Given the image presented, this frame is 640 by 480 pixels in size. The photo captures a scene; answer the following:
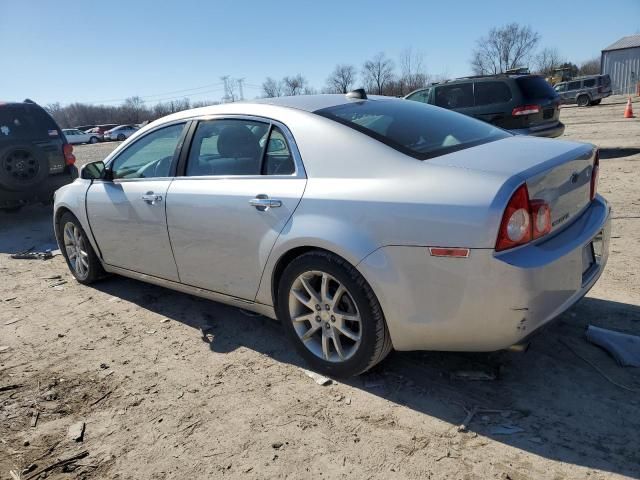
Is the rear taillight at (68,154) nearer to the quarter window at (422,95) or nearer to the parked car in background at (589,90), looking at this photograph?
the quarter window at (422,95)

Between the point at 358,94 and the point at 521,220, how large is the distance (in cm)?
174

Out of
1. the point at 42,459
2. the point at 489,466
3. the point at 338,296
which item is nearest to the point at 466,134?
the point at 338,296

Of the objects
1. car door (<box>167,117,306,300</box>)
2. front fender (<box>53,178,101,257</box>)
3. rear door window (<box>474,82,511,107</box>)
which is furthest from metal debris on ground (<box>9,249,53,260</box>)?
rear door window (<box>474,82,511,107</box>)

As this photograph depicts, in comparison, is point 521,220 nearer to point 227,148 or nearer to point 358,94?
point 358,94

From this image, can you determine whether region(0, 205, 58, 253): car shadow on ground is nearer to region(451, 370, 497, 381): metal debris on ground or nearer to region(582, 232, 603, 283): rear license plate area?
region(451, 370, 497, 381): metal debris on ground

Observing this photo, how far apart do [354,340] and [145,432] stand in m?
1.22

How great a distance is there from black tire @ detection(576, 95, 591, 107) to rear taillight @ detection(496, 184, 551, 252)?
35986 mm

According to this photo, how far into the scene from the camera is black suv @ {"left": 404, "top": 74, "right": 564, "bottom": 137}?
372 inches

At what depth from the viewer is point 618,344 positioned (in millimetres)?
3055

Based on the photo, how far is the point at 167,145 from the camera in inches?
156

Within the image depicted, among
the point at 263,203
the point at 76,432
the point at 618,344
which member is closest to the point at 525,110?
the point at 618,344

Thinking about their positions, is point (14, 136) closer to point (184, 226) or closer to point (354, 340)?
point (184, 226)

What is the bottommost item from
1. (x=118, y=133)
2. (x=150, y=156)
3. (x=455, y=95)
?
(x=150, y=156)

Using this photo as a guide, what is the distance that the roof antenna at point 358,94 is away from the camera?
365 cm
